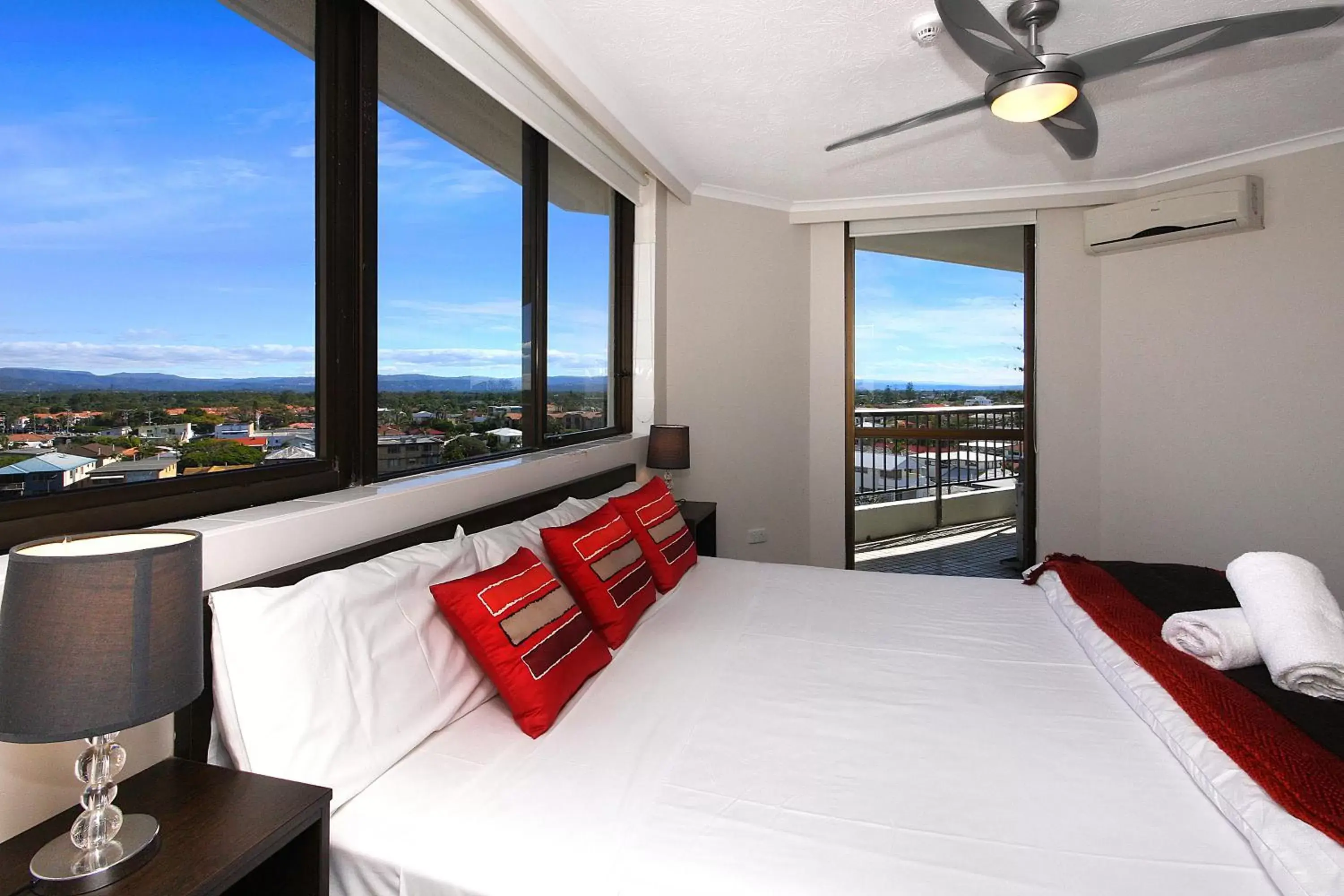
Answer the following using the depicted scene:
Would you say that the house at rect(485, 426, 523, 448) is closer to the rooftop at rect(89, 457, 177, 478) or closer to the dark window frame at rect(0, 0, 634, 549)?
the dark window frame at rect(0, 0, 634, 549)

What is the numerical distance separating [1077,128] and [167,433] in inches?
108

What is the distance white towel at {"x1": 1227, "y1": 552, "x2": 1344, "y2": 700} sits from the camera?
1532 millimetres

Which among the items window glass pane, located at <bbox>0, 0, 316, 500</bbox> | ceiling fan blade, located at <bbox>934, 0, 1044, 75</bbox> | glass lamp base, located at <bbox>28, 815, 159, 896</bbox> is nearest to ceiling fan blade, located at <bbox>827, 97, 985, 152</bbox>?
ceiling fan blade, located at <bbox>934, 0, 1044, 75</bbox>

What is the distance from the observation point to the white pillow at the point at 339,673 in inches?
48.9

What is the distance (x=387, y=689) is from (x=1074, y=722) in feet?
4.96

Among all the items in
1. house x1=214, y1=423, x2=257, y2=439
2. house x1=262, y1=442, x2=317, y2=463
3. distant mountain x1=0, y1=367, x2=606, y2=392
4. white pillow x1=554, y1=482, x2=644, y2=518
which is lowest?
white pillow x1=554, y1=482, x2=644, y2=518

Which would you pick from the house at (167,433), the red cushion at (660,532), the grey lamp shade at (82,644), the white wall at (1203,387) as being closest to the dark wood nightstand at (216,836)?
the grey lamp shade at (82,644)

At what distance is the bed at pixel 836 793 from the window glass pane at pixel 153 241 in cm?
87

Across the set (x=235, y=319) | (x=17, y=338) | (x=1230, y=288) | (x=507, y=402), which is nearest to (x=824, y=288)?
(x=1230, y=288)

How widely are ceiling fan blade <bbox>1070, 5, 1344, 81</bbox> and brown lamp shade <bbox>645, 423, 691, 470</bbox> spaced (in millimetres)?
2237

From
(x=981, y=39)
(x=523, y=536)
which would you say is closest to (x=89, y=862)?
(x=523, y=536)

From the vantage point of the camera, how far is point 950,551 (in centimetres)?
466

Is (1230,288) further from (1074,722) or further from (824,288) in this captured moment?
(1074,722)

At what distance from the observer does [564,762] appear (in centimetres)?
143
